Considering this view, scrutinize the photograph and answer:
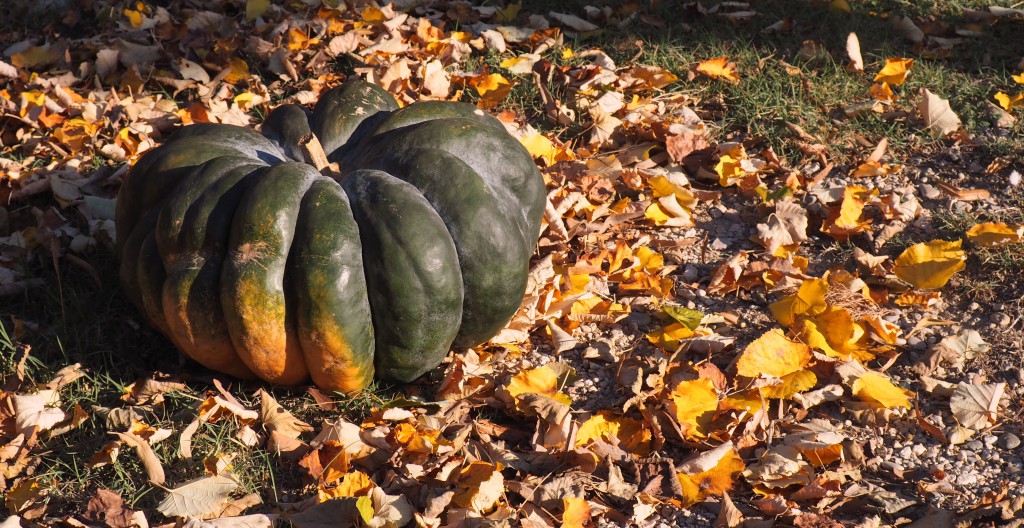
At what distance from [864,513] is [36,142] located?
4.48 meters

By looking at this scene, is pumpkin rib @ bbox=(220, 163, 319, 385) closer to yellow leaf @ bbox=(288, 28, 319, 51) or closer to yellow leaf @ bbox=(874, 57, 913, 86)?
yellow leaf @ bbox=(288, 28, 319, 51)

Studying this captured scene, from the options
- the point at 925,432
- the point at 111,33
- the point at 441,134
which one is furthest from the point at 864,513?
the point at 111,33

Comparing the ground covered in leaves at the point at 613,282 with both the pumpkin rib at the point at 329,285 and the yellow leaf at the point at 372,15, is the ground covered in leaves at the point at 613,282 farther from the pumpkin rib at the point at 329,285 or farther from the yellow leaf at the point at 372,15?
the pumpkin rib at the point at 329,285

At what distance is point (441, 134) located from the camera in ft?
11.8

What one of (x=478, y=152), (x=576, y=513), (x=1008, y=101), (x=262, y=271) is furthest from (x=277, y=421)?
(x=1008, y=101)

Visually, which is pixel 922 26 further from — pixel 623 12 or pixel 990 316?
pixel 990 316

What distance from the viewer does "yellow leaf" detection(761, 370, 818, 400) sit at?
11.5ft

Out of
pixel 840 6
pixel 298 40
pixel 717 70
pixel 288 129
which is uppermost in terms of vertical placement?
pixel 288 129

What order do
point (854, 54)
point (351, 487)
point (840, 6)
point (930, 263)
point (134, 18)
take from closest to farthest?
point (351, 487) < point (930, 263) < point (854, 54) < point (134, 18) < point (840, 6)

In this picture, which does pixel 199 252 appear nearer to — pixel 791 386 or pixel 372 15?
pixel 791 386

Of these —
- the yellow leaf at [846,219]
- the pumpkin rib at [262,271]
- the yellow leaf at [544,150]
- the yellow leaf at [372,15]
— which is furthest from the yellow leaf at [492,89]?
the pumpkin rib at [262,271]

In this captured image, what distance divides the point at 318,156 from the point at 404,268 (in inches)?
26.5

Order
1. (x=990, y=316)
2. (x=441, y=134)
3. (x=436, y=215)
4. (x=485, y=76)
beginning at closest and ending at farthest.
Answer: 1. (x=436, y=215)
2. (x=441, y=134)
3. (x=990, y=316)
4. (x=485, y=76)

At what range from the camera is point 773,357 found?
363cm
